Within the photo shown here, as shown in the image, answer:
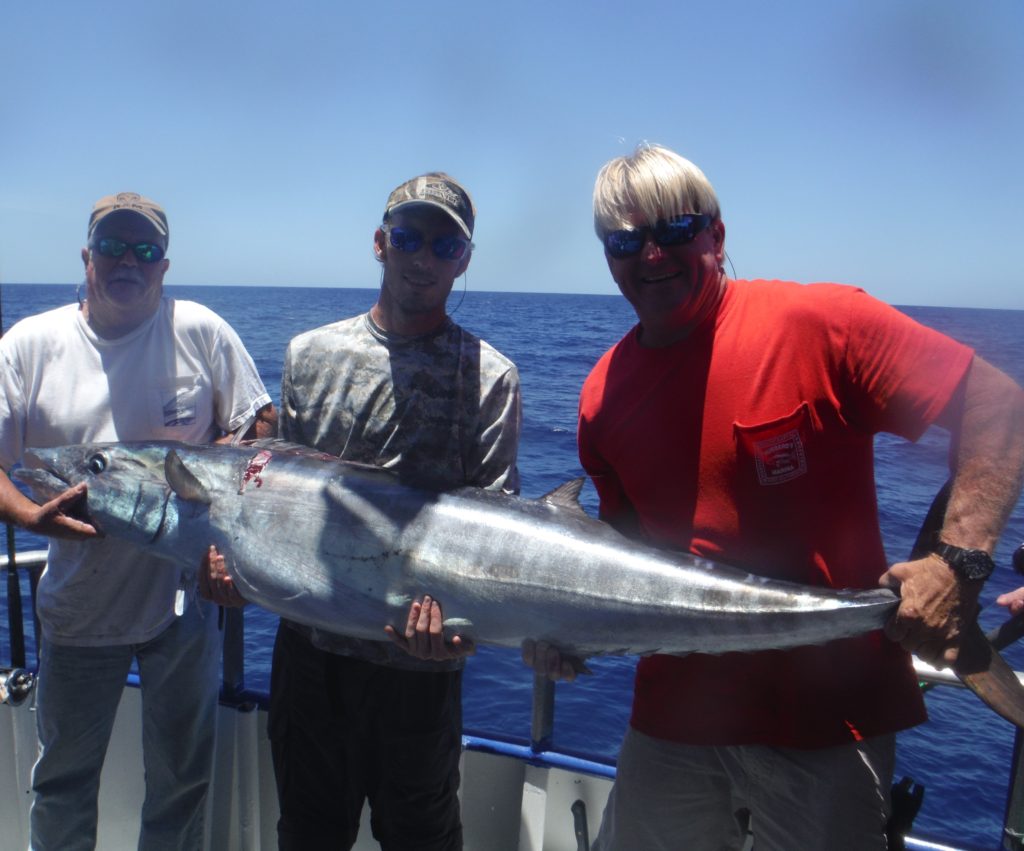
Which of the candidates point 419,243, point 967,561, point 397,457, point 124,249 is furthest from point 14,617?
point 967,561

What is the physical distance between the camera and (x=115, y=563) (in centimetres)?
310

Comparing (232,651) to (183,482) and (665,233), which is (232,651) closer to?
(183,482)

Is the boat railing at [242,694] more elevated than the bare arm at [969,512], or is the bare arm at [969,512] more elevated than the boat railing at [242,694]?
the bare arm at [969,512]

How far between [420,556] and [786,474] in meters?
1.15

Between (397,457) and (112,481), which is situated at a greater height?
(397,457)

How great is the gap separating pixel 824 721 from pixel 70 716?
267 centimetres

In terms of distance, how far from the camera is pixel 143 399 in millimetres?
3137

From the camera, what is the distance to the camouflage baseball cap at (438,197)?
2727mm

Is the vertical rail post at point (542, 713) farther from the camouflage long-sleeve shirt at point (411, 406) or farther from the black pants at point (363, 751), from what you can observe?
the camouflage long-sleeve shirt at point (411, 406)

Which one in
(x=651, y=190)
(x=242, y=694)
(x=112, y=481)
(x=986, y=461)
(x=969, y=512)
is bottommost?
(x=242, y=694)

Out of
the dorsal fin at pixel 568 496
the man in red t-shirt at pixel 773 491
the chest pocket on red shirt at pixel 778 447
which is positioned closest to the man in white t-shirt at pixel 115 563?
the dorsal fin at pixel 568 496

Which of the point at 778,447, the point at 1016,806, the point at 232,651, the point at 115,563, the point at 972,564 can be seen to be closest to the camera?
the point at 972,564

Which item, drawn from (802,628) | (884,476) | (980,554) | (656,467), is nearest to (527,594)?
(656,467)

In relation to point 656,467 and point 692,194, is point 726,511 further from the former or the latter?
point 692,194
